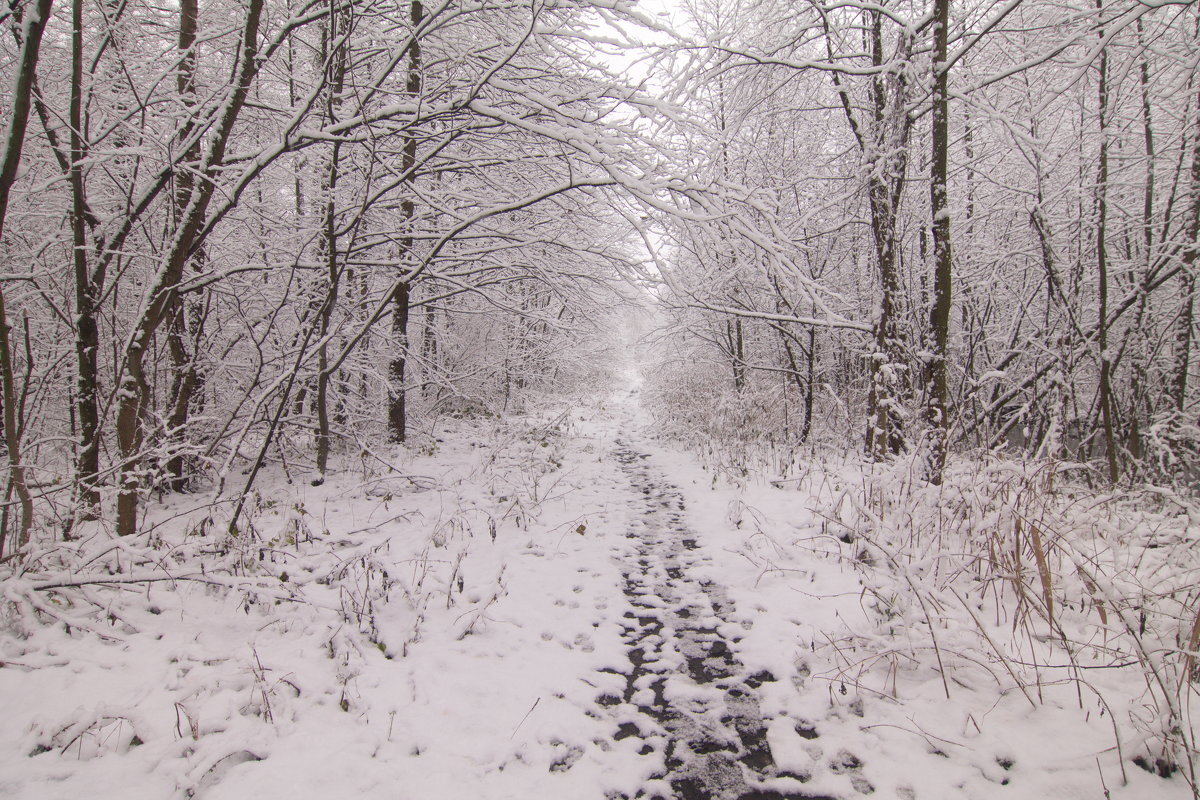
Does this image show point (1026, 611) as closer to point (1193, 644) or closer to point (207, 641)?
point (1193, 644)

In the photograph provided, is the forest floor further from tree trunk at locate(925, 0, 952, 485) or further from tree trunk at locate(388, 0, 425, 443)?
tree trunk at locate(388, 0, 425, 443)

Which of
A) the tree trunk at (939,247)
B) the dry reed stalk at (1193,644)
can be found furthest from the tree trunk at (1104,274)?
the dry reed stalk at (1193,644)

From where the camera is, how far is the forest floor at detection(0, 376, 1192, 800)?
204cm

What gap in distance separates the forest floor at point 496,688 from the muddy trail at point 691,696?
0.01 meters

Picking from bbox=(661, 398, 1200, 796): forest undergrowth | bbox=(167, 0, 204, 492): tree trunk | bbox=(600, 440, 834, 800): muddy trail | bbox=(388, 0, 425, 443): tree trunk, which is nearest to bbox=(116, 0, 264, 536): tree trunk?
bbox=(167, 0, 204, 492): tree trunk

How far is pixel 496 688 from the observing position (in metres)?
2.73

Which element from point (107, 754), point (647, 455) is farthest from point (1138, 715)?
point (647, 455)

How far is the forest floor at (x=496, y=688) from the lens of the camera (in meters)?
2.04

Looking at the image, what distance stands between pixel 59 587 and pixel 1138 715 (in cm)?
505

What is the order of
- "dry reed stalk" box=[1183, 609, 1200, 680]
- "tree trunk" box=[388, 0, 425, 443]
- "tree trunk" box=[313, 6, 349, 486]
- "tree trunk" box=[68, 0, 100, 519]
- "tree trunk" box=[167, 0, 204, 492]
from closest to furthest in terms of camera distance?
1. "dry reed stalk" box=[1183, 609, 1200, 680]
2. "tree trunk" box=[68, 0, 100, 519]
3. "tree trunk" box=[313, 6, 349, 486]
4. "tree trunk" box=[167, 0, 204, 492]
5. "tree trunk" box=[388, 0, 425, 443]

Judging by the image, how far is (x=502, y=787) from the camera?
2.09 metres

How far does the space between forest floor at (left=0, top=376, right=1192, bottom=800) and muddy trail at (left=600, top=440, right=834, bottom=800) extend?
0.04 ft

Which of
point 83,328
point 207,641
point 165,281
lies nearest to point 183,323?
point 83,328

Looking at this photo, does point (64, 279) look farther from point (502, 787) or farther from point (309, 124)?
point (502, 787)
